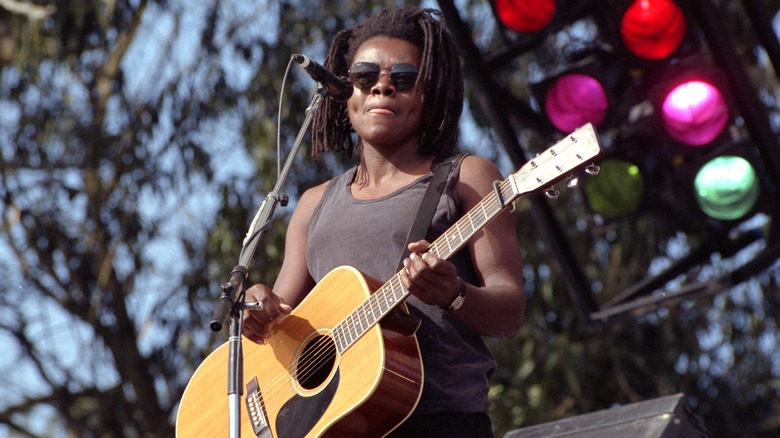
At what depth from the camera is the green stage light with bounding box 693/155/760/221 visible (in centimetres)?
480

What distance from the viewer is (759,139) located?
15.3ft

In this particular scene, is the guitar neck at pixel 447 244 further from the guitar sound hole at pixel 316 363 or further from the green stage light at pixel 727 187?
the green stage light at pixel 727 187

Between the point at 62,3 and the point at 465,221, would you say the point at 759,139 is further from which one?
the point at 62,3

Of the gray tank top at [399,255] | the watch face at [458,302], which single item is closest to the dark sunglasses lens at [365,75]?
the gray tank top at [399,255]

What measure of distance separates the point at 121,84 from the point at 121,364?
2.31 meters

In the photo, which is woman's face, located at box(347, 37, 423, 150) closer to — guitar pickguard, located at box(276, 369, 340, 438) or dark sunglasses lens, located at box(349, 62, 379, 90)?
dark sunglasses lens, located at box(349, 62, 379, 90)

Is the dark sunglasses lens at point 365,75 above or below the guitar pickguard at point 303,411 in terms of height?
above

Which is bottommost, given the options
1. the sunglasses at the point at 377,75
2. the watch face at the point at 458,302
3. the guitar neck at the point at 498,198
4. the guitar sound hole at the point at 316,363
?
the watch face at the point at 458,302

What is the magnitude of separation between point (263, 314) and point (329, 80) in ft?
2.21

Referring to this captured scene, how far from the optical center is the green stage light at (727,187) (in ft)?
15.7

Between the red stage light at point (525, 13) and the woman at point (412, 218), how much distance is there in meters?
1.62

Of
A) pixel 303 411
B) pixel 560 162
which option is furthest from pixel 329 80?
pixel 303 411

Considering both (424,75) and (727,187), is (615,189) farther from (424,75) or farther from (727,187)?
(424,75)

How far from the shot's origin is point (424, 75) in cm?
333
